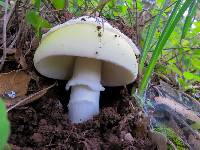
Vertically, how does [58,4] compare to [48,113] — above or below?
above

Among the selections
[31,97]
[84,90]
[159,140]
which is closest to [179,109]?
[159,140]

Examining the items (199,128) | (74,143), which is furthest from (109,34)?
(199,128)

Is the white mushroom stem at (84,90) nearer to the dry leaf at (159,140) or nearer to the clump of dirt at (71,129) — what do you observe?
the clump of dirt at (71,129)

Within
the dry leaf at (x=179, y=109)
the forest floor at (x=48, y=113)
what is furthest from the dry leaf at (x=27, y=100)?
the dry leaf at (x=179, y=109)

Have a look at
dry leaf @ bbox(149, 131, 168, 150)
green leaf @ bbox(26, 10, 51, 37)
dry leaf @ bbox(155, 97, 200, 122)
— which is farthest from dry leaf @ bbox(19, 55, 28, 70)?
dry leaf @ bbox(155, 97, 200, 122)

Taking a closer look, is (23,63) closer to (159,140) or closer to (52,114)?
(52,114)

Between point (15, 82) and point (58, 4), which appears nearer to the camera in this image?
point (15, 82)

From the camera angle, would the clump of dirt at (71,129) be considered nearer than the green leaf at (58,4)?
Yes
